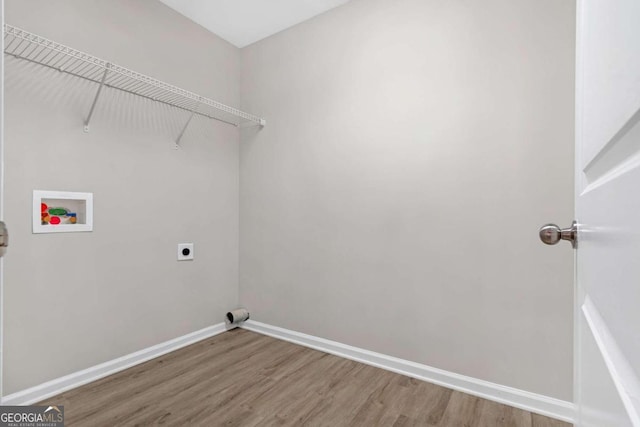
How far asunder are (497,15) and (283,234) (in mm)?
1903

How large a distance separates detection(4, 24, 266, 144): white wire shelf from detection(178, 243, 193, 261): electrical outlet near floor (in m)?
0.76

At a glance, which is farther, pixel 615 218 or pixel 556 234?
pixel 556 234

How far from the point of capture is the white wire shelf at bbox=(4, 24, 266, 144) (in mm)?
1513

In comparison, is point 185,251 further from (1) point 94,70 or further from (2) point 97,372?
(1) point 94,70

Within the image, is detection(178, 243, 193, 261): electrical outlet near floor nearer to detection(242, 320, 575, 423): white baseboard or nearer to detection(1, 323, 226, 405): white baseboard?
detection(1, 323, 226, 405): white baseboard

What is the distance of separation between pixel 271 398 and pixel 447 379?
991 mm

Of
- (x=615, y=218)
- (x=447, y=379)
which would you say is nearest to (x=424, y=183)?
(x=447, y=379)

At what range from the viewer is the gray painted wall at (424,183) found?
5.14 feet

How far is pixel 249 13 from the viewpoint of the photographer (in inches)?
90.7

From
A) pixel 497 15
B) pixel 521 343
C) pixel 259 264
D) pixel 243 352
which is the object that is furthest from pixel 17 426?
pixel 497 15

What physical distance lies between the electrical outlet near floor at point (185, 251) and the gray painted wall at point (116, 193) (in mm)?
53

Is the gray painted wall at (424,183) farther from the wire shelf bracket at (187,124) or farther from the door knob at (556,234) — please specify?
the door knob at (556,234)

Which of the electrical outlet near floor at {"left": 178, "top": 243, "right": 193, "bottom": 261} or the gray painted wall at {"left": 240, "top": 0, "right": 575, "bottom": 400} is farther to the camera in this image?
the electrical outlet near floor at {"left": 178, "top": 243, "right": 193, "bottom": 261}

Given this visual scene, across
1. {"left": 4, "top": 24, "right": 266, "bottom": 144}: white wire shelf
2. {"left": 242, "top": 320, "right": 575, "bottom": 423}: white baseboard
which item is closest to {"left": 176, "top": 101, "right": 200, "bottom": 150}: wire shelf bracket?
{"left": 4, "top": 24, "right": 266, "bottom": 144}: white wire shelf
